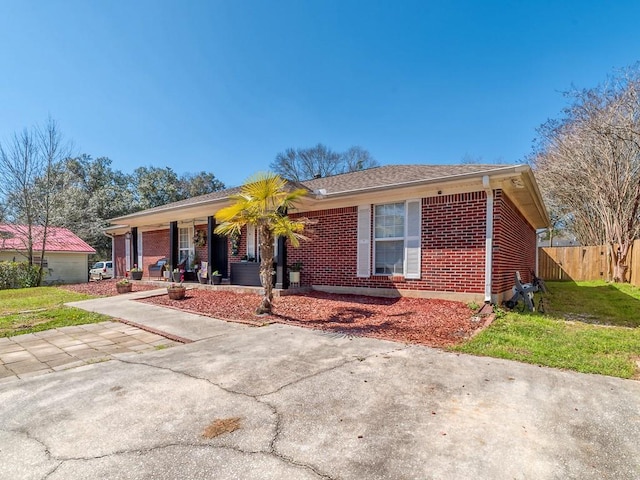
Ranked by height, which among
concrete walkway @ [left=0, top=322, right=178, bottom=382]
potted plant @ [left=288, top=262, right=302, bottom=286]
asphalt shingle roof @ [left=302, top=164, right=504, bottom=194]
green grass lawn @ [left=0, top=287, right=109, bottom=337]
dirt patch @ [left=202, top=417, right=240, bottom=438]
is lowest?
green grass lawn @ [left=0, top=287, right=109, bottom=337]

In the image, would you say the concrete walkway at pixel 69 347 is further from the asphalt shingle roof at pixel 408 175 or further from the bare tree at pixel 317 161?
the bare tree at pixel 317 161

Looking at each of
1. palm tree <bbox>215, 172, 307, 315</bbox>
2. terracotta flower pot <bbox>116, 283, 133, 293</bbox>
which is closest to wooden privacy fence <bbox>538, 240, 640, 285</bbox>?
palm tree <bbox>215, 172, 307, 315</bbox>

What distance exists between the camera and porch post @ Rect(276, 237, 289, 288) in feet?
→ 32.2

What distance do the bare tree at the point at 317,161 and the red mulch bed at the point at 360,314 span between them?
2567 centimetres

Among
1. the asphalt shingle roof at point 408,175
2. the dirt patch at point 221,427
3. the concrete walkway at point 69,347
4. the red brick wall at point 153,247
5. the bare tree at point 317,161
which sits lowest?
the concrete walkway at point 69,347

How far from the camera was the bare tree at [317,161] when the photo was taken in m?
33.8

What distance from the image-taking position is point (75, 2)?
26.1ft

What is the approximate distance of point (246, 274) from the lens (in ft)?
35.4

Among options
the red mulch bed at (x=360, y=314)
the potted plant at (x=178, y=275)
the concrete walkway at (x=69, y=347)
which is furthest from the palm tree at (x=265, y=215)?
the potted plant at (x=178, y=275)

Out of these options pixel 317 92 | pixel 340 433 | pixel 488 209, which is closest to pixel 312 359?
pixel 340 433

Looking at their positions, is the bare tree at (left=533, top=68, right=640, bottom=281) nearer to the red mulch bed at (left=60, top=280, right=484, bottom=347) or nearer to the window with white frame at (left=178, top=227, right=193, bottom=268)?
the red mulch bed at (left=60, top=280, right=484, bottom=347)

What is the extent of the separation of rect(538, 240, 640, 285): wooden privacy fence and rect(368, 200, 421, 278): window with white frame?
13.9 m

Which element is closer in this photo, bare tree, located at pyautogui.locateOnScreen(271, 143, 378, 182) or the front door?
the front door

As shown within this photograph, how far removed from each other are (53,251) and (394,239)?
78.2ft
